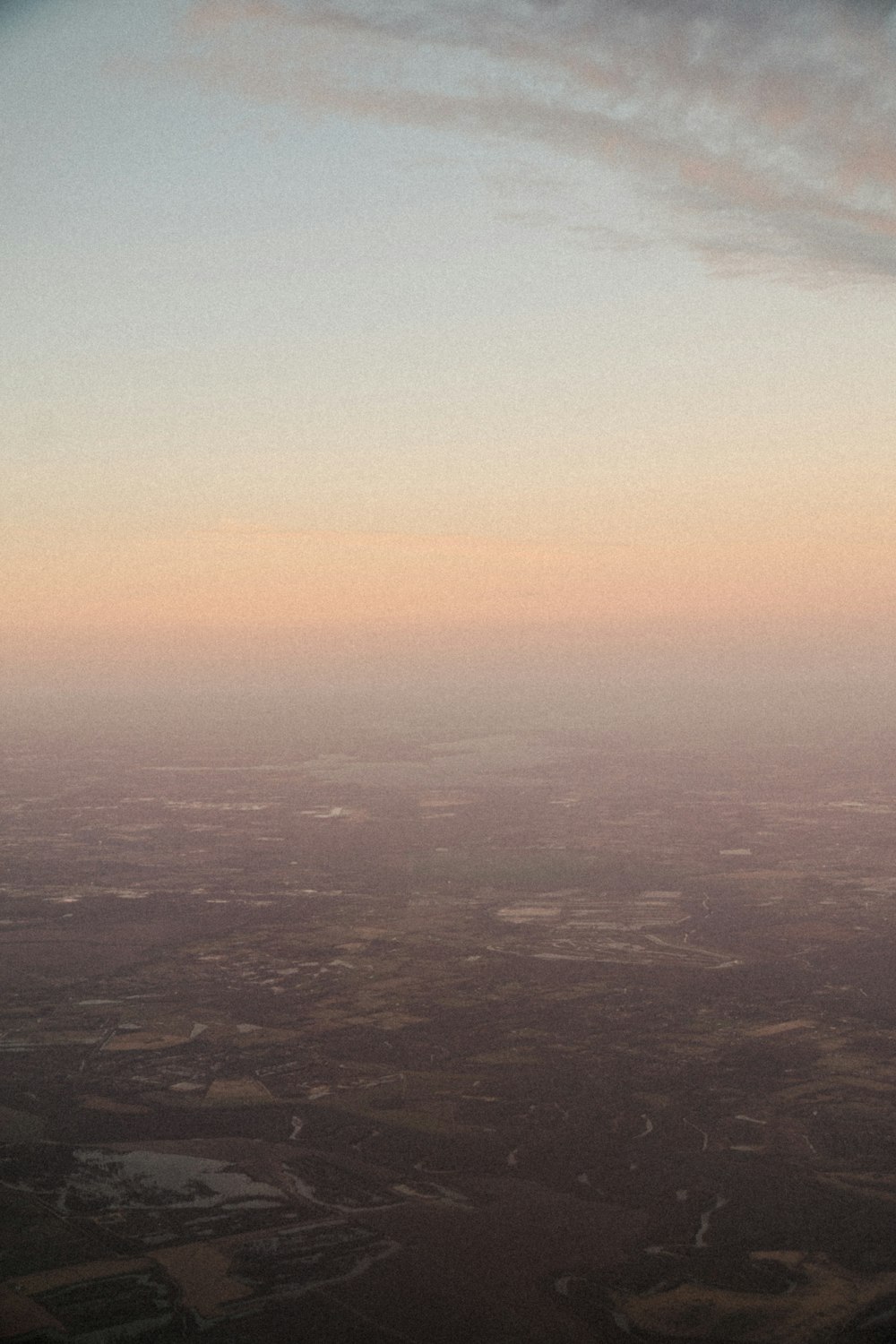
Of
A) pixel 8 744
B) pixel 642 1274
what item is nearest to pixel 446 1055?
pixel 642 1274

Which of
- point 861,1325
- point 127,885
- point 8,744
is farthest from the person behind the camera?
point 8,744

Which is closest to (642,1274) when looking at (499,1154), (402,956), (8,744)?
(499,1154)

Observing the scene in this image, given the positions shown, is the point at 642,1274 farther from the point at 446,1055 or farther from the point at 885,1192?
the point at 446,1055

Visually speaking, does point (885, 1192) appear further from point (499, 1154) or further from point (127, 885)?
point (127, 885)

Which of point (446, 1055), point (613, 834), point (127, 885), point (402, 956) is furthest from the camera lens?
point (613, 834)

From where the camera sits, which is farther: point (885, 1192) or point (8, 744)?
point (8, 744)

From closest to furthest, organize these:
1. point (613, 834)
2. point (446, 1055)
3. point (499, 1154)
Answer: point (499, 1154)
point (446, 1055)
point (613, 834)
